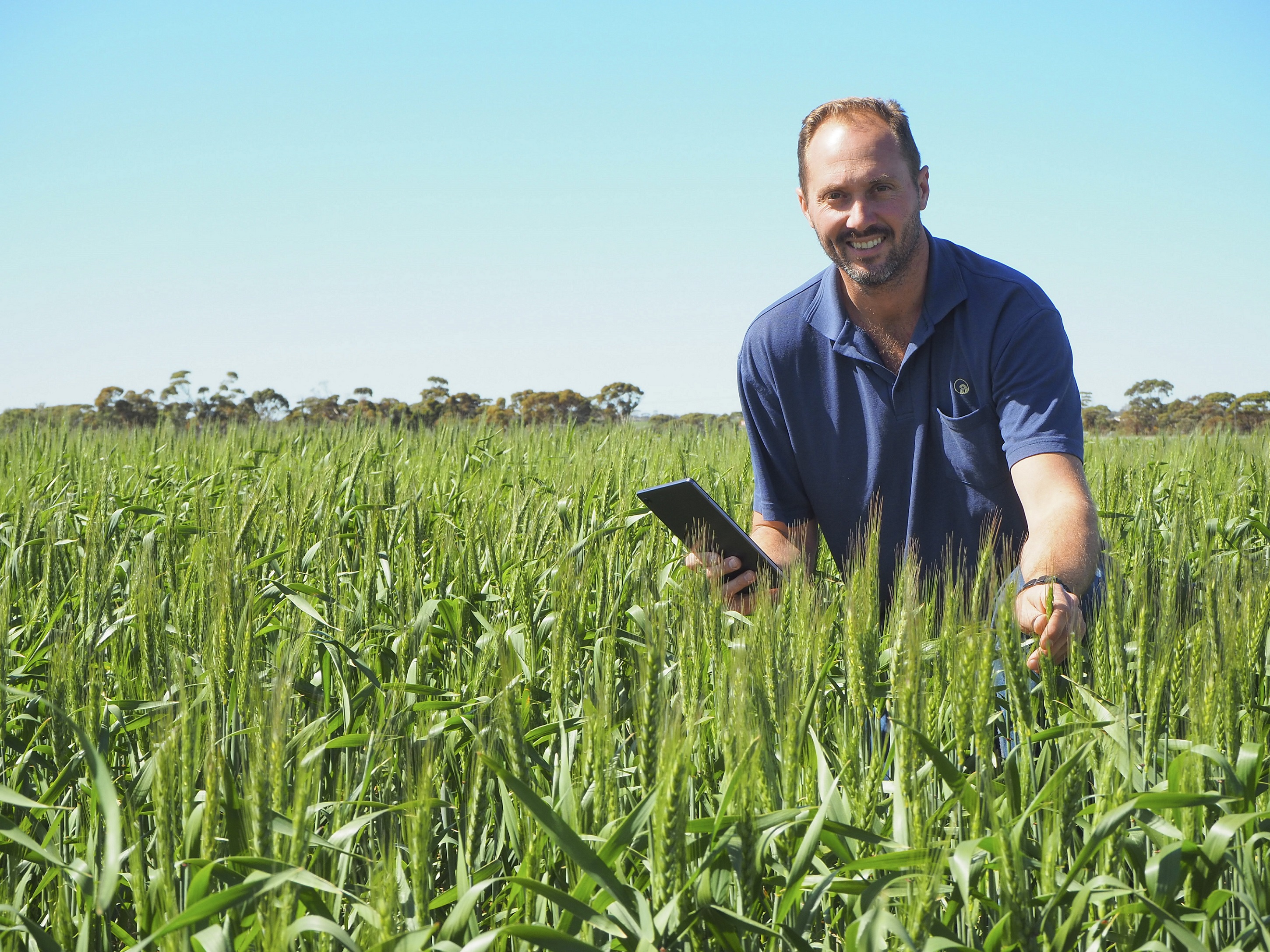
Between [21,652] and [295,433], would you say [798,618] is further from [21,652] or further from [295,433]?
[295,433]

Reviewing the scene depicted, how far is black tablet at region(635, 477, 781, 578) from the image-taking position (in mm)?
2018

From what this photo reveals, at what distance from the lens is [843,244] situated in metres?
2.57

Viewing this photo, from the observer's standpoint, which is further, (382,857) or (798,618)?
(798,618)

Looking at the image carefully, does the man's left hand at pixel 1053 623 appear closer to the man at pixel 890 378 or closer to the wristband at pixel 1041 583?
the wristband at pixel 1041 583

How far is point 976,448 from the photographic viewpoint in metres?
2.50

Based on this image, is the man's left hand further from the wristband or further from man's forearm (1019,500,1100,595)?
man's forearm (1019,500,1100,595)

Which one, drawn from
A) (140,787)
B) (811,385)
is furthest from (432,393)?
(140,787)

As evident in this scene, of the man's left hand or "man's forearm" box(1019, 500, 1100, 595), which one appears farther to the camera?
"man's forearm" box(1019, 500, 1100, 595)

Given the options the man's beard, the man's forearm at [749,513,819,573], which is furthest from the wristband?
the man's beard

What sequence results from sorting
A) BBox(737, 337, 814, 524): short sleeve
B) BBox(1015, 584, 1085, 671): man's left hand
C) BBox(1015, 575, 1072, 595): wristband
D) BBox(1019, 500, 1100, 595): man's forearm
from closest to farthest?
BBox(1015, 584, 1085, 671): man's left hand, BBox(1015, 575, 1072, 595): wristband, BBox(1019, 500, 1100, 595): man's forearm, BBox(737, 337, 814, 524): short sleeve

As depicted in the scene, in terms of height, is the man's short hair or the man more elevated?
the man's short hair

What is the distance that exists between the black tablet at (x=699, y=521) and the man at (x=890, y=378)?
53mm

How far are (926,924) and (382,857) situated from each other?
0.59m

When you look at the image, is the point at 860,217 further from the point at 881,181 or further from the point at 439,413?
the point at 439,413
